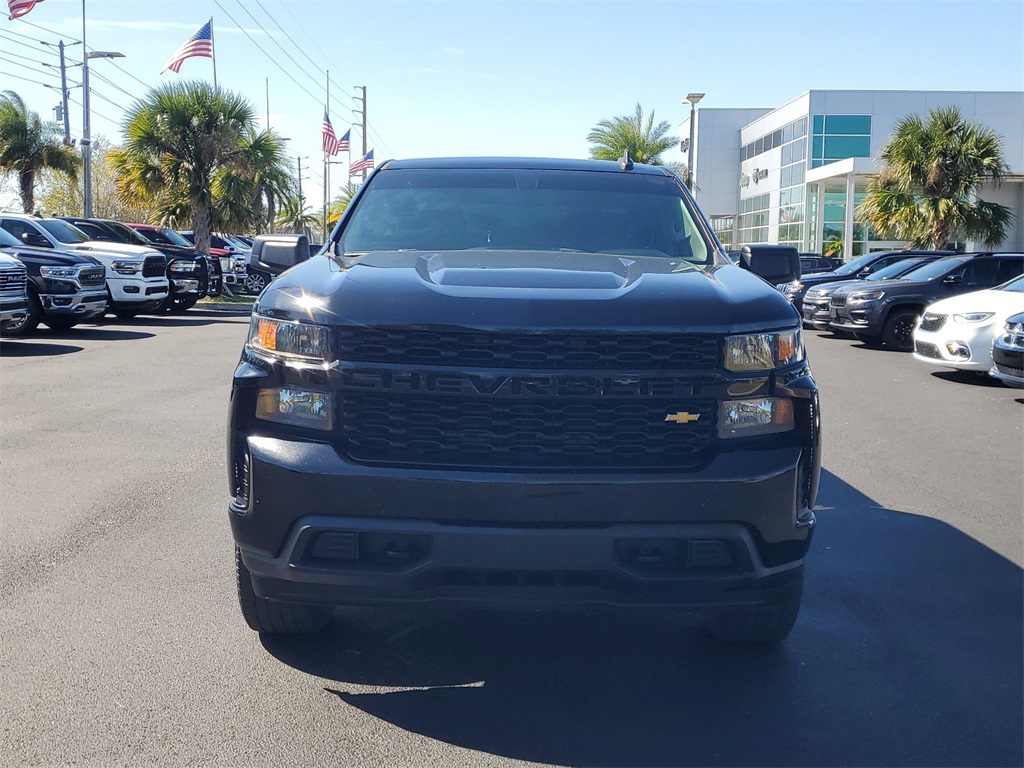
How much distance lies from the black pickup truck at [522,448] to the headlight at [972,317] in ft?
31.8

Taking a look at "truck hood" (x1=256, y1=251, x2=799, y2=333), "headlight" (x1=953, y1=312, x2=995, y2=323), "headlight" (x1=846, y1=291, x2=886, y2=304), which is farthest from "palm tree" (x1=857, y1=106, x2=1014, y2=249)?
"truck hood" (x1=256, y1=251, x2=799, y2=333)

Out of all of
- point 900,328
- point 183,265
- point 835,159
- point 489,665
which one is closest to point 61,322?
point 183,265

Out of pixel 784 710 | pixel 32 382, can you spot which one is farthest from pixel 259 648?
pixel 32 382

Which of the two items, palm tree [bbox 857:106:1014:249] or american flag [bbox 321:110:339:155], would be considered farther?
american flag [bbox 321:110:339:155]

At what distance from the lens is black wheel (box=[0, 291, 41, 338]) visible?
47.6 ft

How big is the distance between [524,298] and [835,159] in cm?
4842

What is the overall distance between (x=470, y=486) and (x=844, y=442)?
18.9 ft

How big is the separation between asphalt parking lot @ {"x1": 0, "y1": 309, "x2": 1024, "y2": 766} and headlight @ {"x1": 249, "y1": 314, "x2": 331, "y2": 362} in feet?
3.70

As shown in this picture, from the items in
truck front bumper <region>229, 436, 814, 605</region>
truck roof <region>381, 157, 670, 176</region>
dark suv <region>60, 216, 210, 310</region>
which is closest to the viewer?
truck front bumper <region>229, 436, 814, 605</region>

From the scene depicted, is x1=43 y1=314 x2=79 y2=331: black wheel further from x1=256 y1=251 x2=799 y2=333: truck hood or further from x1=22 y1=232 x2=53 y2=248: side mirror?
x1=256 y1=251 x2=799 y2=333: truck hood

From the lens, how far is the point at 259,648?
372 centimetres

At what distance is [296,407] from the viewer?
10.2 ft

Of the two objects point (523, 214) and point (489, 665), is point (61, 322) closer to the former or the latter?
point (523, 214)

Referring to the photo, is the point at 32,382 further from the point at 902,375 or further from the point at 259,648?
the point at 902,375
